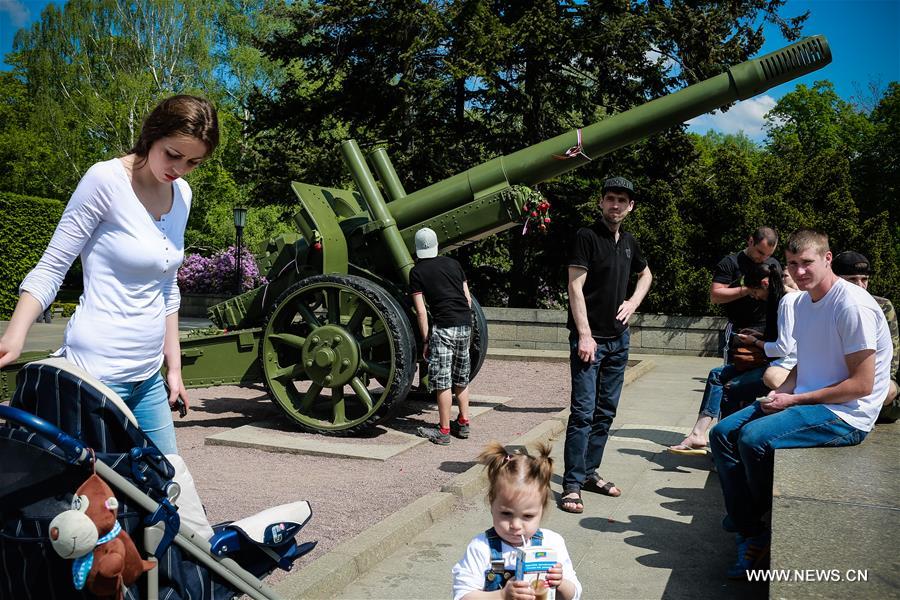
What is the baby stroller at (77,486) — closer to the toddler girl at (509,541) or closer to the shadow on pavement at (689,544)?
the toddler girl at (509,541)

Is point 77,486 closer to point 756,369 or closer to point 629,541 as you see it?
point 629,541

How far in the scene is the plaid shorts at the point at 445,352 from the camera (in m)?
6.80

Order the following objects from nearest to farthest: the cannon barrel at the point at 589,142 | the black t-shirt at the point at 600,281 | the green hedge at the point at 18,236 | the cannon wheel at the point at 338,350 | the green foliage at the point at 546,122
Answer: the black t-shirt at the point at 600,281, the cannon wheel at the point at 338,350, the cannon barrel at the point at 589,142, the green foliage at the point at 546,122, the green hedge at the point at 18,236

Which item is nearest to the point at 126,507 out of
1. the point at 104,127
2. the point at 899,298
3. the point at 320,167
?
the point at 899,298

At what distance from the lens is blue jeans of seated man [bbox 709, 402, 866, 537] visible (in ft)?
12.4

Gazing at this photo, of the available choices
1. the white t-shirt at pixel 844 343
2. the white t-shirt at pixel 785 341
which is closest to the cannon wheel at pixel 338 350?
the white t-shirt at pixel 785 341

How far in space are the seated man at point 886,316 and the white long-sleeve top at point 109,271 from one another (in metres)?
3.66

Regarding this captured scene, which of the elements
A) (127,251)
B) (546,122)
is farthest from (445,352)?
(546,122)

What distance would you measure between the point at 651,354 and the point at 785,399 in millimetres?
10718

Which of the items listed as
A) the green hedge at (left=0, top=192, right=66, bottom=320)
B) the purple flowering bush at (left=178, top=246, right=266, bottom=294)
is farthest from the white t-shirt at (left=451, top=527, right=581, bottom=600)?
the purple flowering bush at (left=178, top=246, right=266, bottom=294)

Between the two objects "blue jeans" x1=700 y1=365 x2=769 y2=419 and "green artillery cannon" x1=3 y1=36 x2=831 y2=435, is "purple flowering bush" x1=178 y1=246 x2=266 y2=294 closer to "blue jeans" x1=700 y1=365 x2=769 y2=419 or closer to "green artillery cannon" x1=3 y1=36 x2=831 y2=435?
"green artillery cannon" x1=3 y1=36 x2=831 y2=435

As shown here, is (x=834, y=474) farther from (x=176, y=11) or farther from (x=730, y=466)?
(x=176, y=11)

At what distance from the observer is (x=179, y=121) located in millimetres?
2598

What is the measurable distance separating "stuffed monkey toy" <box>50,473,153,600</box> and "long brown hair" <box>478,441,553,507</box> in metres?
1.05
